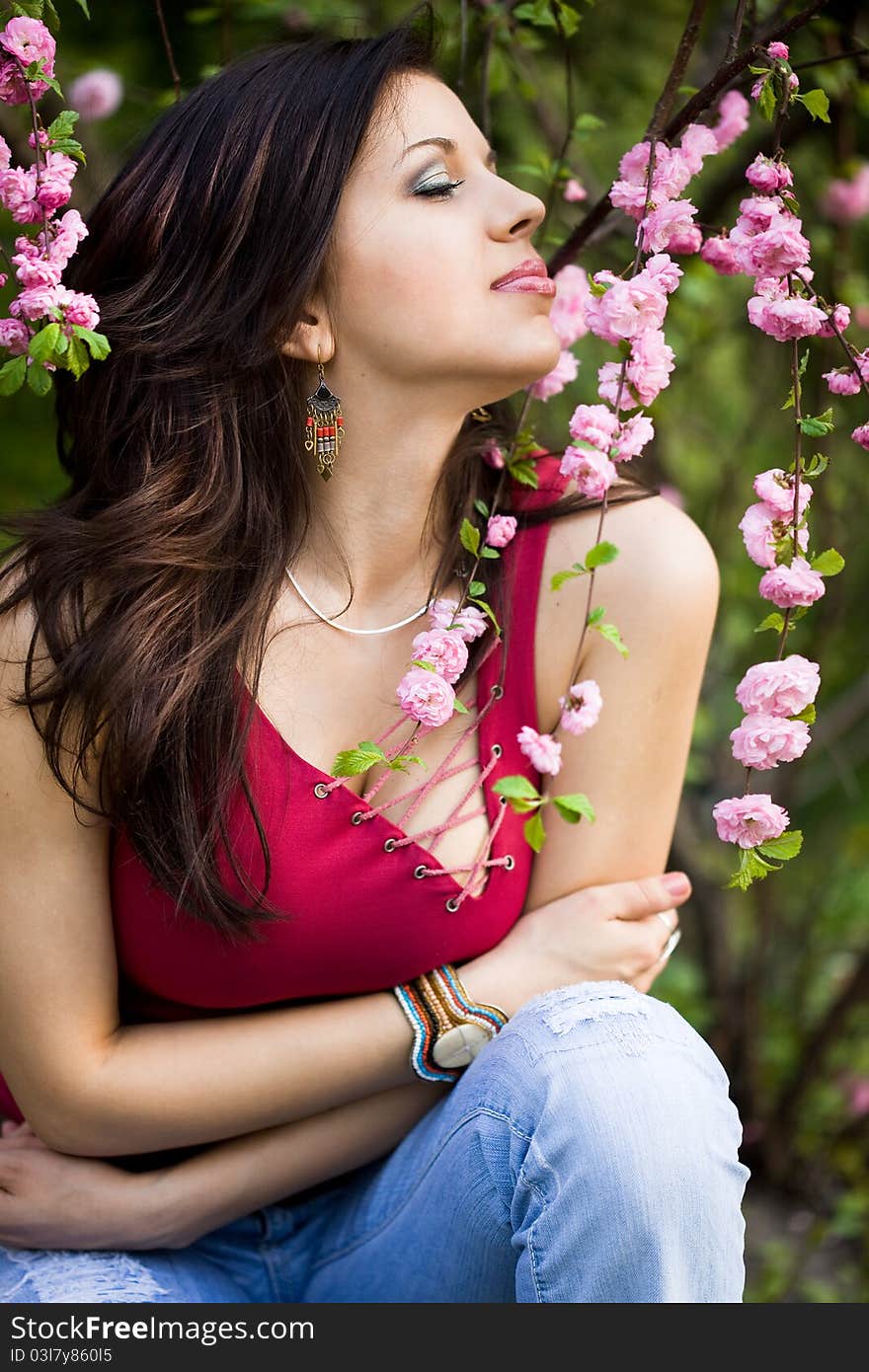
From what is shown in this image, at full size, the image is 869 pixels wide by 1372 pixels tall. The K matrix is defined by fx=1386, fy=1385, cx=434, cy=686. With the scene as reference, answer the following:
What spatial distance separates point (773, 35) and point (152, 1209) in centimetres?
149

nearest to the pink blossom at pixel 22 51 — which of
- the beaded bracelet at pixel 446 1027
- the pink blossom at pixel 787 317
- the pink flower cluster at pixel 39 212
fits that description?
the pink flower cluster at pixel 39 212

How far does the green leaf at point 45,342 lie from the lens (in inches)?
50.8

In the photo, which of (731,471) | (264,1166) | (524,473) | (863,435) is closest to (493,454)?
(524,473)

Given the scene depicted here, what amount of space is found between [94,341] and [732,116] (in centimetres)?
86

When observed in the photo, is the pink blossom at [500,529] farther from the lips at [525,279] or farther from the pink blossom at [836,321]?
the pink blossom at [836,321]

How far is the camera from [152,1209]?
5.45 feet

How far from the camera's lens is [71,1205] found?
166cm

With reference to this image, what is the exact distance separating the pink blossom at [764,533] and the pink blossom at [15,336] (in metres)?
0.75

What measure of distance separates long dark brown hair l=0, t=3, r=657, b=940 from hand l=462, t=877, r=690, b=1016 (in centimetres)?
29

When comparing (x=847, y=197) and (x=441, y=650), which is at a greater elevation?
(x=847, y=197)

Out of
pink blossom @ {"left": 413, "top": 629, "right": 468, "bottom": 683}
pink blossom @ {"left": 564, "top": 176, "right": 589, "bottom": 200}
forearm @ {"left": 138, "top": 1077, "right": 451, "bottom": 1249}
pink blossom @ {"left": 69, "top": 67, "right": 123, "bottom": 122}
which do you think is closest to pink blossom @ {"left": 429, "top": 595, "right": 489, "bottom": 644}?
pink blossom @ {"left": 413, "top": 629, "right": 468, "bottom": 683}

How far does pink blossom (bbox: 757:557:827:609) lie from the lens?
1319 mm

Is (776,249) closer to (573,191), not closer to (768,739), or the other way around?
(768,739)

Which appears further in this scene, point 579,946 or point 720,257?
point 579,946
